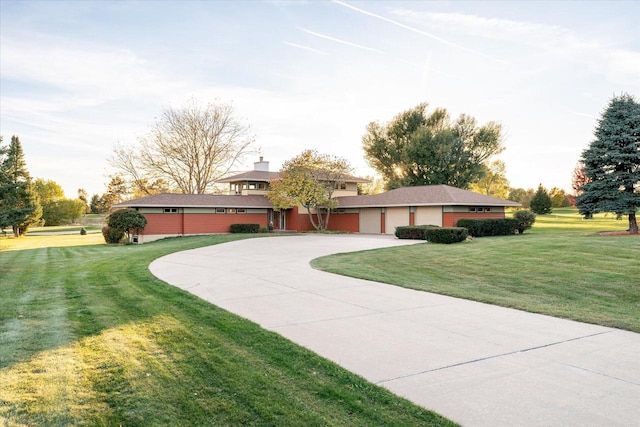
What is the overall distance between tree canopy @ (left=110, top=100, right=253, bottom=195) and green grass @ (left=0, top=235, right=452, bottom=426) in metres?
38.8

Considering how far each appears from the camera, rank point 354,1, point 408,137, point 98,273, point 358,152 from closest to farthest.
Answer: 1. point 98,273
2. point 354,1
3. point 408,137
4. point 358,152

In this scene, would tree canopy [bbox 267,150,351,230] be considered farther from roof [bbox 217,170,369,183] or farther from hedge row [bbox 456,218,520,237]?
hedge row [bbox 456,218,520,237]

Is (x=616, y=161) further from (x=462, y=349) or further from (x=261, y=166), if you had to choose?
(x=261, y=166)

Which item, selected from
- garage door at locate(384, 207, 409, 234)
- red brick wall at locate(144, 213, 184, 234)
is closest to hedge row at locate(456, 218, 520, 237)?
garage door at locate(384, 207, 409, 234)

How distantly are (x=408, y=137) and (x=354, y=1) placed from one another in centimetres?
3532

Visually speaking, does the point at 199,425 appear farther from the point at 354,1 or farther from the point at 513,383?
the point at 354,1

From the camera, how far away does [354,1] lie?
16.3 m

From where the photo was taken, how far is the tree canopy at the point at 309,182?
34.3 m

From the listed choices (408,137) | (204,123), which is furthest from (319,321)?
(408,137)

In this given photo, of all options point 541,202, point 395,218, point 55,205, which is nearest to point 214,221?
point 395,218

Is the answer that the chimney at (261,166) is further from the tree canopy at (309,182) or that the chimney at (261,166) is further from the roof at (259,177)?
the tree canopy at (309,182)

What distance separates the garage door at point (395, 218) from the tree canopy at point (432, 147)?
1352 centimetres

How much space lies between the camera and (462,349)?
5336 millimetres

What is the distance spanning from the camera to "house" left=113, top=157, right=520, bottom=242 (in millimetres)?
30969
